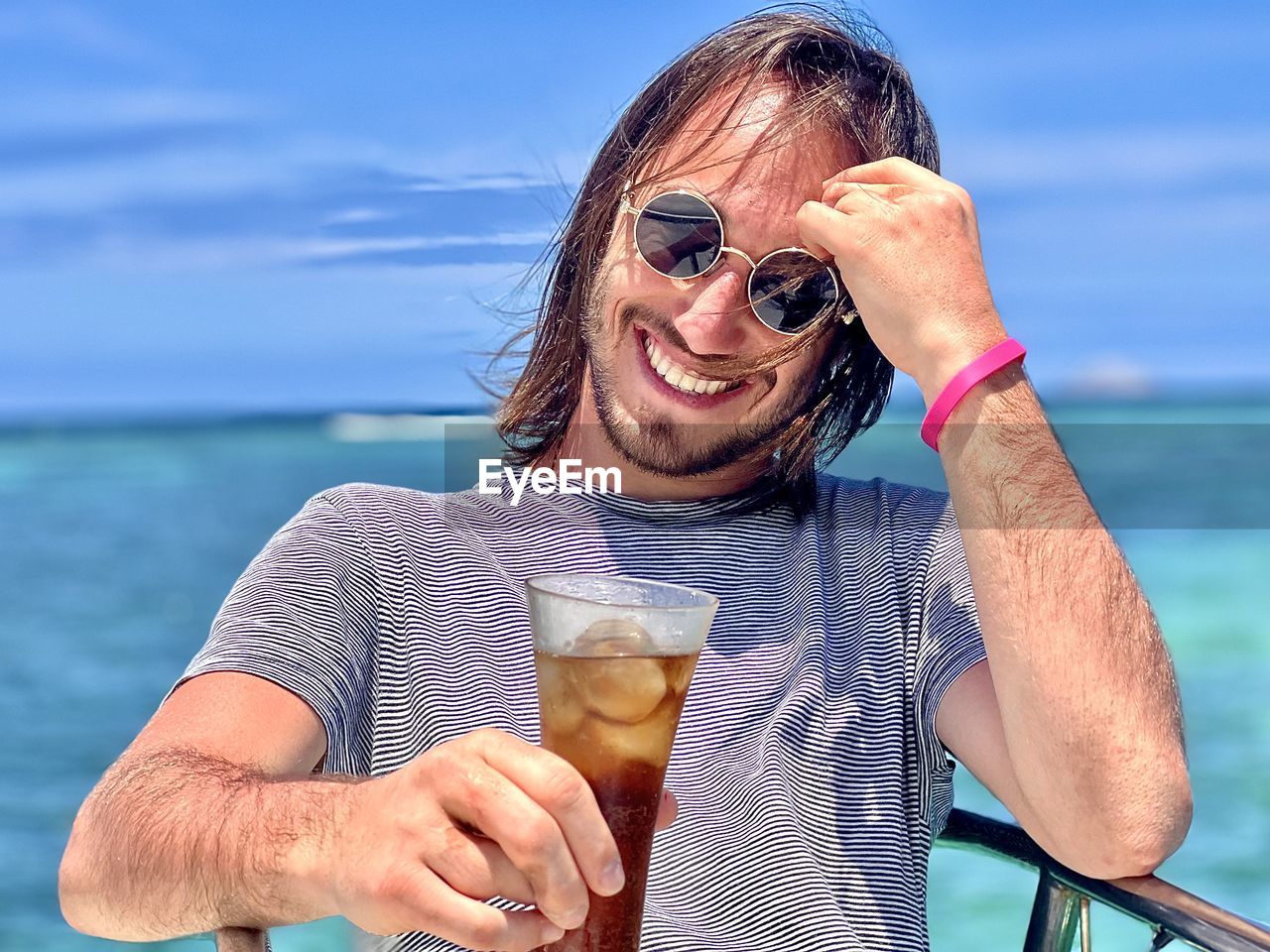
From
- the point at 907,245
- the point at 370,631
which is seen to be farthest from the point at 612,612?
the point at 907,245

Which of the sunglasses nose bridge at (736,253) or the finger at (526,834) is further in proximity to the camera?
the sunglasses nose bridge at (736,253)

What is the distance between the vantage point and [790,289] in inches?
86.1

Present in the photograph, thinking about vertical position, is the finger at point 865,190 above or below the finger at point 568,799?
above

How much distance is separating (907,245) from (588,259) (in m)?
0.90

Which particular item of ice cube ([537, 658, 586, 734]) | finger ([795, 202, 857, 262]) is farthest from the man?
ice cube ([537, 658, 586, 734])

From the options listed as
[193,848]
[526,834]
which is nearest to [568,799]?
[526,834]

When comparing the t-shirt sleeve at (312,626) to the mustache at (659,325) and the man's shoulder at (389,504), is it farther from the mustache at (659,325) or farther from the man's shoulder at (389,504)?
the mustache at (659,325)

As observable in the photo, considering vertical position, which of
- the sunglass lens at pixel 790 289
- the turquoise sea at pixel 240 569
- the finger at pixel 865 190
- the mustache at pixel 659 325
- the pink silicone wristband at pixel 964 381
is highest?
the finger at pixel 865 190

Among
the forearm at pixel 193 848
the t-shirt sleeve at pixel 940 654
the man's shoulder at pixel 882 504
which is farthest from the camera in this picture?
the man's shoulder at pixel 882 504

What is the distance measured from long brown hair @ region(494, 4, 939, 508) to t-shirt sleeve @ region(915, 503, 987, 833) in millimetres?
314

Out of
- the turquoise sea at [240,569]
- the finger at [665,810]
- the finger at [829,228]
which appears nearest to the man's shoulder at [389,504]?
the turquoise sea at [240,569]

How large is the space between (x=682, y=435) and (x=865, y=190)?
20.7 inches

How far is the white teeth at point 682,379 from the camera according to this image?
7.37 ft

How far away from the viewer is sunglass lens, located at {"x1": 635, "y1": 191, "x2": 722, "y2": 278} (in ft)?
7.25
